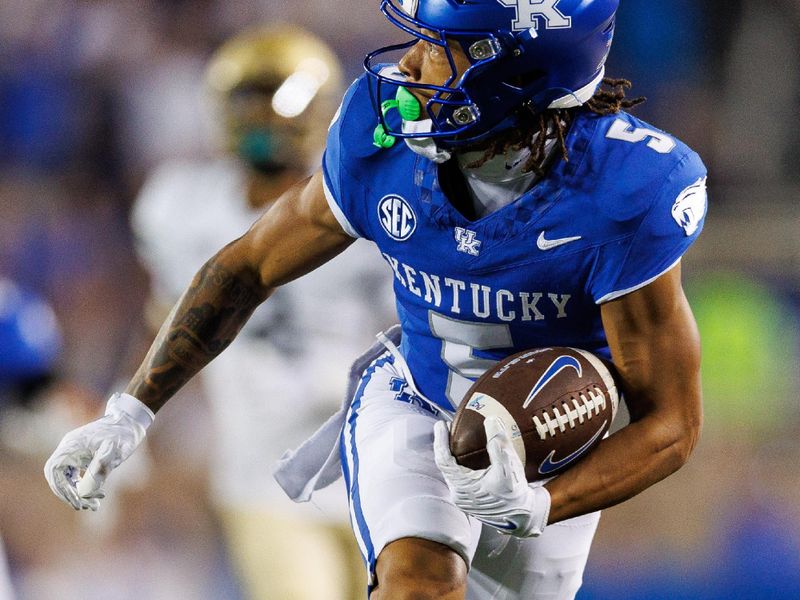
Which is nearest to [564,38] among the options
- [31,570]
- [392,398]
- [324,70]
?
[392,398]

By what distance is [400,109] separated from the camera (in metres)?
2.12

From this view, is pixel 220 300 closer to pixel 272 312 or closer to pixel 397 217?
pixel 397 217

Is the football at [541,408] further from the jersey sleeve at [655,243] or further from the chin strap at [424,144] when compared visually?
the chin strap at [424,144]

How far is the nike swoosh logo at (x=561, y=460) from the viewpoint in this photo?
79.7 inches

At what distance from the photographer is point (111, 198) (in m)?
6.38

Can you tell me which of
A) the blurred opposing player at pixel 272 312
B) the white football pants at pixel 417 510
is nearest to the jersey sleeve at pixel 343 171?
the white football pants at pixel 417 510

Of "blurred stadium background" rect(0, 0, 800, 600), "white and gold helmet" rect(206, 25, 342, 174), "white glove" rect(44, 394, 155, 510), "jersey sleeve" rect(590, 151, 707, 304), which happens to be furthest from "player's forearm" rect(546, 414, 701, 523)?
"blurred stadium background" rect(0, 0, 800, 600)

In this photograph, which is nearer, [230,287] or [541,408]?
[541,408]

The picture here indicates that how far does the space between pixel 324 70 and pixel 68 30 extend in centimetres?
299

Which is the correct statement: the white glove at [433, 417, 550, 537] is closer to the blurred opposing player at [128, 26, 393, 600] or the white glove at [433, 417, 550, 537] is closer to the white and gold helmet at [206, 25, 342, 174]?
the blurred opposing player at [128, 26, 393, 600]

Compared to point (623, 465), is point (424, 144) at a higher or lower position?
higher

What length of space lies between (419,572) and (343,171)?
0.72 metres

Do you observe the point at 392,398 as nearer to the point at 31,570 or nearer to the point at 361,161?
the point at 361,161

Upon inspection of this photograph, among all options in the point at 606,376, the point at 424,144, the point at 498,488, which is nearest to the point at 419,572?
the point at 498,488
